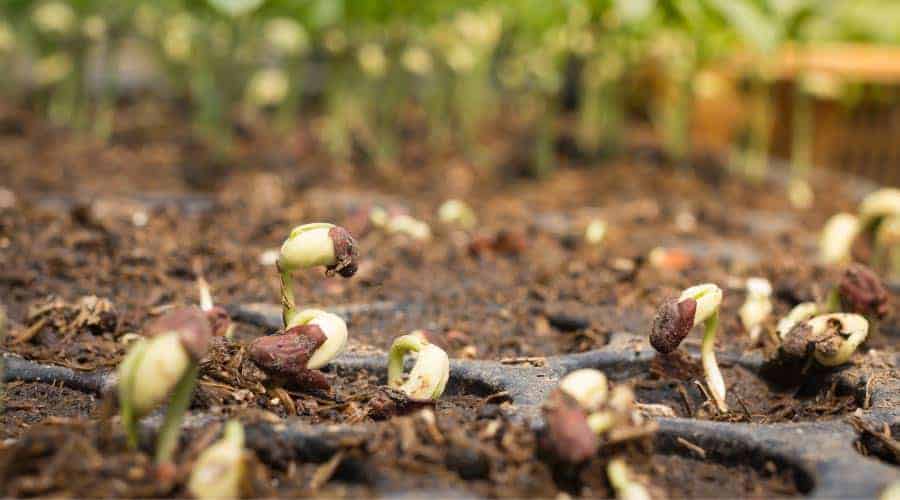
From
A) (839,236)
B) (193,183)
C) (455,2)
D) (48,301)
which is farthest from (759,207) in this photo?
(48,301)

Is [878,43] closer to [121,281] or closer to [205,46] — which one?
[205,46]

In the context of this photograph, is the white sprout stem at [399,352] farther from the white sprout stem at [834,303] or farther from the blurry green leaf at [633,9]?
the blurry green leaf at [633,9]

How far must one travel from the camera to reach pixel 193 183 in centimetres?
319

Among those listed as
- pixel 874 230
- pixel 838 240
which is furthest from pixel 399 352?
pixel 838 240

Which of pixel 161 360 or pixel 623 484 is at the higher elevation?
pixel 161 360

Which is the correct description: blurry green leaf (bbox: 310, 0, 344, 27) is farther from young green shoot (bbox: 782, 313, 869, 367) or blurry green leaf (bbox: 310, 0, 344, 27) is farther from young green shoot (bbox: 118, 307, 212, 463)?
young green shoot (bbox: 118, 307, 212, 463)

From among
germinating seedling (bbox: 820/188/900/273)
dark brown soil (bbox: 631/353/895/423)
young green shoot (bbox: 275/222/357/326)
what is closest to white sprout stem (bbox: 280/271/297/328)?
young green shoot (bbox: 275/222/357/326)

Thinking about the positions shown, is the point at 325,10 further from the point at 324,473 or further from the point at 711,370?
the point at 324,473

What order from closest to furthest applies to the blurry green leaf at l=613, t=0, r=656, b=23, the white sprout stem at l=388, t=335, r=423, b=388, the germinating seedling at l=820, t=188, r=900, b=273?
the white sprout stem at l=388, t=335, r=423, b=388 < the germinating seedling at l=820, t=188, r=900, b=273 < the blurry green leaf at l=613, t=0, r=656, b=23

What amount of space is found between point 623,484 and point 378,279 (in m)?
1.13

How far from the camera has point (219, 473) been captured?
944mm

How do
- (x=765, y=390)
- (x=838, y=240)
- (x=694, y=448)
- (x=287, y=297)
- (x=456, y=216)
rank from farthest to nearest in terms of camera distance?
(x=456, y=216), (x=838, y=240), (x=765, y=390), (x=287, y=297), (x=694, y=448)

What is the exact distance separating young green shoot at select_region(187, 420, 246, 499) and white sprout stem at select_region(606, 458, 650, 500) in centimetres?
35

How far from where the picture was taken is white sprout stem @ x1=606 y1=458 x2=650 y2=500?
995 millimetres
